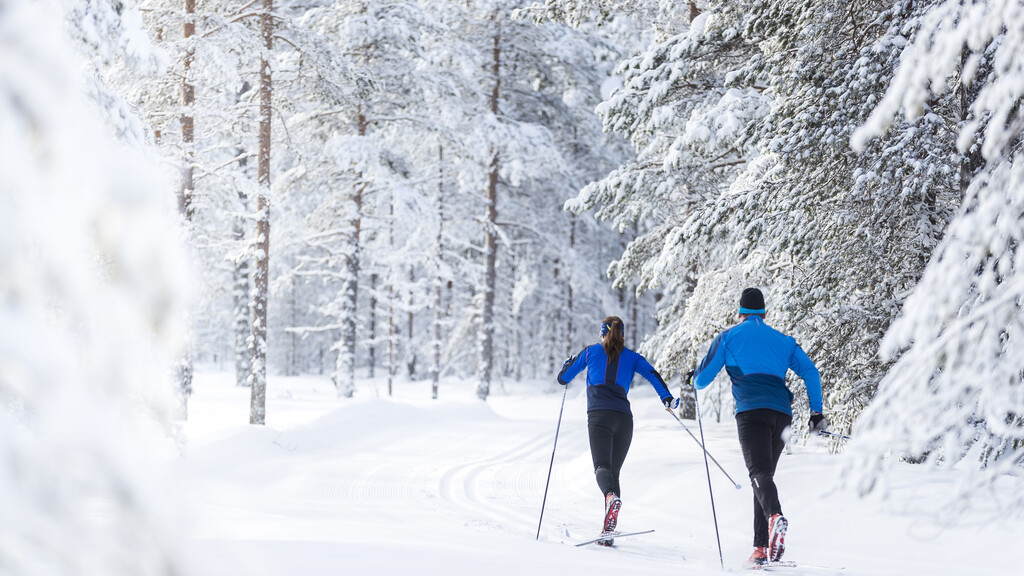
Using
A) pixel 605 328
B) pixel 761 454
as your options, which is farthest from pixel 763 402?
pixel 605 328

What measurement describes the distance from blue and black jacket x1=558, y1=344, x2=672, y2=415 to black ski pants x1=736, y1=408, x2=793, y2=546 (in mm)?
1055

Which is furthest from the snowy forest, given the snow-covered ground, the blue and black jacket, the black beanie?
the blue and black jacket

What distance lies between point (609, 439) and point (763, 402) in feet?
4.88

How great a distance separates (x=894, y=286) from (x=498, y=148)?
510 inches

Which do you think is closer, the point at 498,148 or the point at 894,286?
the point at 894,286

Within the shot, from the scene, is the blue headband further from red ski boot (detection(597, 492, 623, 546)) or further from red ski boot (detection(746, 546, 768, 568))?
red ski boot (detection(746, 546, 768, 568))

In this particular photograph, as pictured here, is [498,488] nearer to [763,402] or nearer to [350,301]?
[763,402]

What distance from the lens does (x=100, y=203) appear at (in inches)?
51.1

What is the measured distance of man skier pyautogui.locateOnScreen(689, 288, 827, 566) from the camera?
5078 mm

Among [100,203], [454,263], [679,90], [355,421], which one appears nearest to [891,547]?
[100,203]

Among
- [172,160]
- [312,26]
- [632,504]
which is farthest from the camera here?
[312,26]

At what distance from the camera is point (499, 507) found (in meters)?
7.54

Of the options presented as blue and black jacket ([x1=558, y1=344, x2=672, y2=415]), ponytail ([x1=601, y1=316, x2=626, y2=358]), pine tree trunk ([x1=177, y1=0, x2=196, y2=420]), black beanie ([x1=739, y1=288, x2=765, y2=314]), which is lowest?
blue and black jacket ([x1=558, y1=344, x2=672, y2=415])

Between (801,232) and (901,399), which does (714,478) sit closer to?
(801,232)
